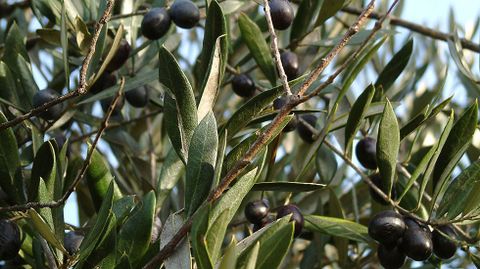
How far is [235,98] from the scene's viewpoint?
2506 mm

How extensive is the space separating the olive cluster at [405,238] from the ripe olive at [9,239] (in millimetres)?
549

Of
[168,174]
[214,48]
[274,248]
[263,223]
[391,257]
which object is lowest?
[391,257]

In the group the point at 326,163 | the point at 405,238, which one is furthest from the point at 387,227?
the point at 326,163

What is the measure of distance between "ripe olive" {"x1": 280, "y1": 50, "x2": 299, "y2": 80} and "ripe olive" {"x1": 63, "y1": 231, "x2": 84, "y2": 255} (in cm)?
59

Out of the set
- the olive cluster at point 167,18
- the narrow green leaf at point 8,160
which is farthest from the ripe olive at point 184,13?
the narrow green leaf at point 8,160

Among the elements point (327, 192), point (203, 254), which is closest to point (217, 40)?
point (203, 254)

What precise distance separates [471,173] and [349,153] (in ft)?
0.90

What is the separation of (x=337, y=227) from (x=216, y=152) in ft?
1.60

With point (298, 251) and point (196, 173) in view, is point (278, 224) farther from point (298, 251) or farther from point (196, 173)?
point (298, 251)

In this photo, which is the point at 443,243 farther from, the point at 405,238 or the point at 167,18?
the point at 167,18

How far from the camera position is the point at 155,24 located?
161cm

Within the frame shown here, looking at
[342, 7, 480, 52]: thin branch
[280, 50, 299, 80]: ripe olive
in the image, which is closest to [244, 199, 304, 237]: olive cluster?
[280, 50, 299, 80]: ripe olive

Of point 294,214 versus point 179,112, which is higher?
point 179,112

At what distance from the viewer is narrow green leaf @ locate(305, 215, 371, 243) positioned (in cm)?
152
